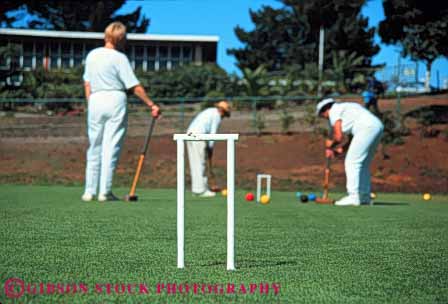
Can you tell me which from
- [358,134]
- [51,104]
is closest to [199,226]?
[358,134]

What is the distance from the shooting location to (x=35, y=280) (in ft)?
11.7

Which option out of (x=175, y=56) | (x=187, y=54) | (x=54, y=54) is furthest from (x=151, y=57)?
(x=54, y=54)

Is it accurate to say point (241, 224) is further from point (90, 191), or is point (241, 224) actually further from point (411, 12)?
point (411, 12)

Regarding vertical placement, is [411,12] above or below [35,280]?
above

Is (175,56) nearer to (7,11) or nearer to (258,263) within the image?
(7,11)

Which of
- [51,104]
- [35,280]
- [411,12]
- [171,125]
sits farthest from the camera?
[51,104]

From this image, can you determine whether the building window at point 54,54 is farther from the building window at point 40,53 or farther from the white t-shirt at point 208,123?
the white t-shirt at point 208,123

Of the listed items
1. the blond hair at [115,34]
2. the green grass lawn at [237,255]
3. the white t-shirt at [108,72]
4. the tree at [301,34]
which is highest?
the tree at [301,34]

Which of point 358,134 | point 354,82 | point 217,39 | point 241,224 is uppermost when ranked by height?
point 217,39

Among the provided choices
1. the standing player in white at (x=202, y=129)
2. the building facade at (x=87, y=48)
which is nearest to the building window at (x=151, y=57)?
the building facade at (x=87, y=48)

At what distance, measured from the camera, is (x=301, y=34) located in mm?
44812

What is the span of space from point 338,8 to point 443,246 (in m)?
35.4

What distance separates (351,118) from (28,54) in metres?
28.9

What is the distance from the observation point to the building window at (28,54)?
120ft
